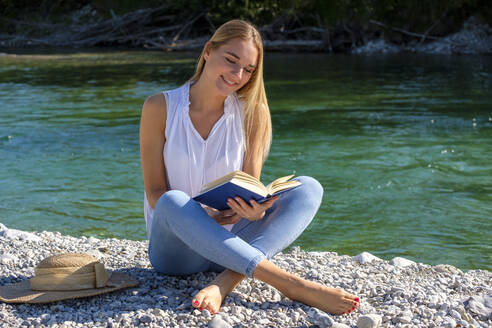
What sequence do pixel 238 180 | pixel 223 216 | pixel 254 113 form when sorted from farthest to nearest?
1. pixel 254 113
2. pixel 223 216
3. pixel 238 180

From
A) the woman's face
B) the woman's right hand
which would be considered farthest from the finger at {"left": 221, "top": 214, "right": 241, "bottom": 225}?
the woman's face

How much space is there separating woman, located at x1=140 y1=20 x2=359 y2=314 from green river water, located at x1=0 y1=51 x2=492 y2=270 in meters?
2.06

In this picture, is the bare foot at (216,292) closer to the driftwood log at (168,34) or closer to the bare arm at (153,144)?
the bare arm at (153,144)

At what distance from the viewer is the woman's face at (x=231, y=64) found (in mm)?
3812

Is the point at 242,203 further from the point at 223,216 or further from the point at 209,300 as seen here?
the point at 209,300

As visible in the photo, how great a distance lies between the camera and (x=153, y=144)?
3.86 meters

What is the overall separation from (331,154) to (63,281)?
6.18 m

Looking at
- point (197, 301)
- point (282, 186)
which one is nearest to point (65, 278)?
point (197, 301)

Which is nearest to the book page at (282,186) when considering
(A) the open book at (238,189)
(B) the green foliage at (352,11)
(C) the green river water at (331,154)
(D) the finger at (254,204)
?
(A) the open book at (238,189)

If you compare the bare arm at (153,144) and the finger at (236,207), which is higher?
the bare arm at (153,144)

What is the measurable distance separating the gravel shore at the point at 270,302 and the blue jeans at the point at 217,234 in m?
0.19

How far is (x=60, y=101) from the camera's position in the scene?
1443cm

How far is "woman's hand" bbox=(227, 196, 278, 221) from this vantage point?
3453 millimetres

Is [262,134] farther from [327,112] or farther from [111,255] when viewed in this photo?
[327,112]
